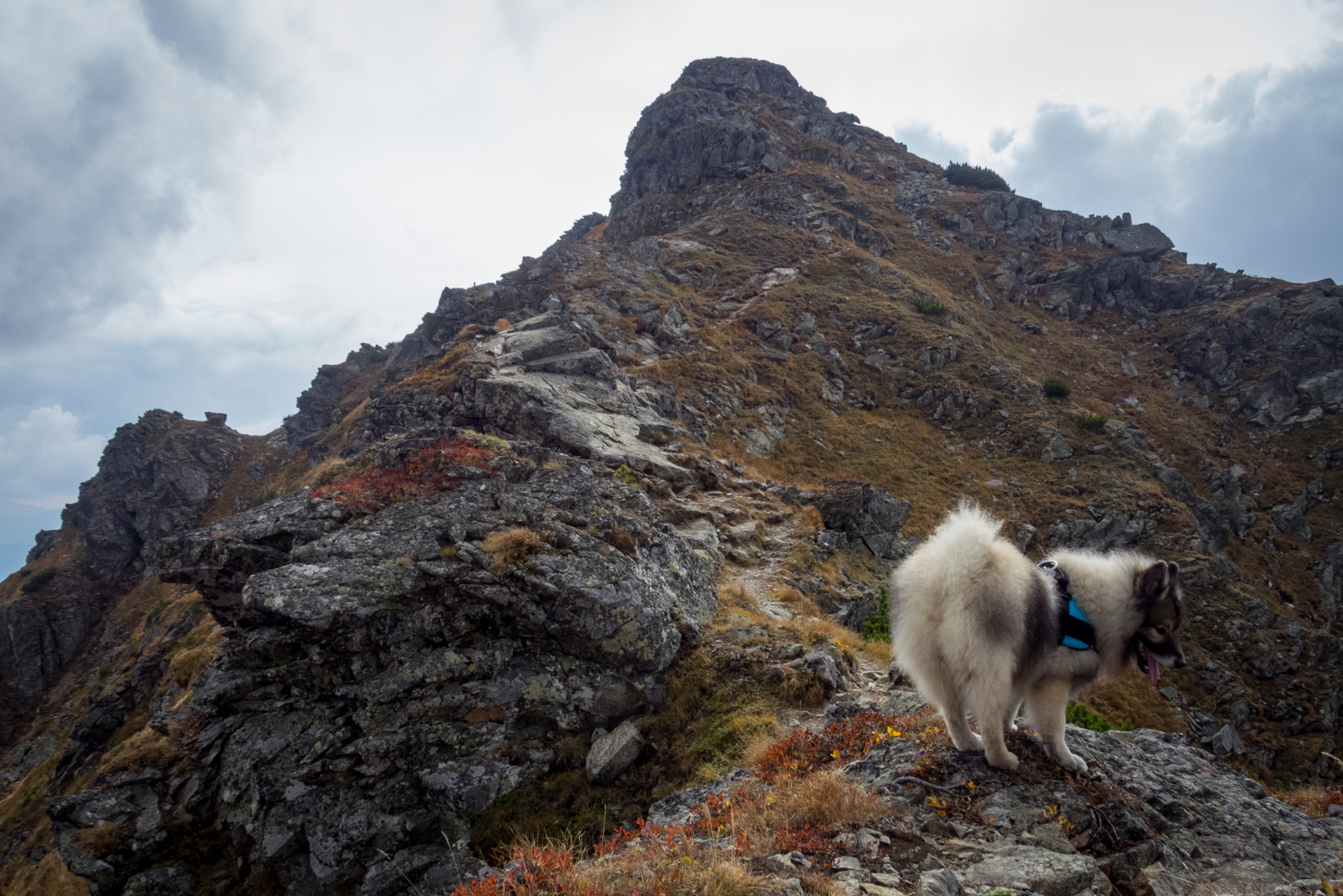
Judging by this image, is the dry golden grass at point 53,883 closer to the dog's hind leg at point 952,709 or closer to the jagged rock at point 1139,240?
the dog's hind leg at point 952,709

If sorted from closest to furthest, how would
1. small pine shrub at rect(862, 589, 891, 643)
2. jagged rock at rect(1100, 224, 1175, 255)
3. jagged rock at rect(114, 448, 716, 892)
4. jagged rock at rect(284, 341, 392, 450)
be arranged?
jagged rock at rect(114, 448, 716, 892) < small pine shrub at rect(862, 589, 891, 643) < jagged rock at rect(284, 341, 392, 450) < jagged rock at rect(1100, 224, 1175, 255)

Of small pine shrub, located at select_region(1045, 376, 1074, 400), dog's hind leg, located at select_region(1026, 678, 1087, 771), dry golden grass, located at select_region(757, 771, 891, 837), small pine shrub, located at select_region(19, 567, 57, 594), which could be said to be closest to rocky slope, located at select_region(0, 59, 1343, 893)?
dry golden grass, located at select_region(757, 771, 891, 837)

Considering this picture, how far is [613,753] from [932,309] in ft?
148

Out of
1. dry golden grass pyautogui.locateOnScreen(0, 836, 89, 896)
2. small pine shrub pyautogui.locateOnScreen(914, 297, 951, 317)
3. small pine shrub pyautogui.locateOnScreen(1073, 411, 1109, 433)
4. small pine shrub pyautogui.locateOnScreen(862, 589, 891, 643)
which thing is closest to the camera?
dry golden grass pyautogui.locateOnScreen(0, 836, 89, 896)

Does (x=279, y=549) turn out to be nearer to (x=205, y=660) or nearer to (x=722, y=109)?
(x=205, y=660)

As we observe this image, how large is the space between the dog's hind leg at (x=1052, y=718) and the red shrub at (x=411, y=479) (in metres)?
10.1

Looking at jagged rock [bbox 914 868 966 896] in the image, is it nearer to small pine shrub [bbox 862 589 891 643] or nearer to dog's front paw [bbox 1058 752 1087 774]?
dog's front paw [bbox 1058 752 1087 774]

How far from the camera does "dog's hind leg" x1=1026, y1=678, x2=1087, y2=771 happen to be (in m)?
4.48

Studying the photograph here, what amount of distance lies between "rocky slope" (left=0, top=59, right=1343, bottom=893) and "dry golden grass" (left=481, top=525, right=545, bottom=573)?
5cm

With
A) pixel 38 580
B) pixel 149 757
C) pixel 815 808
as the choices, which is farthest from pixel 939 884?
pixel 38 580

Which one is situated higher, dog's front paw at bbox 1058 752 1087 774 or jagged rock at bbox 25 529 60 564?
jagged rock at bbox 25 529 60 564

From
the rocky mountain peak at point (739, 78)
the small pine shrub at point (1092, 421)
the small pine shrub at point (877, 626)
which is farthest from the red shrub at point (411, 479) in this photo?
the rocky mountain peak at point (739, 78)

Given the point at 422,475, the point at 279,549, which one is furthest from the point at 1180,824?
the point at 279,549

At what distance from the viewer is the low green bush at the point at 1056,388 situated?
35.8 metres
